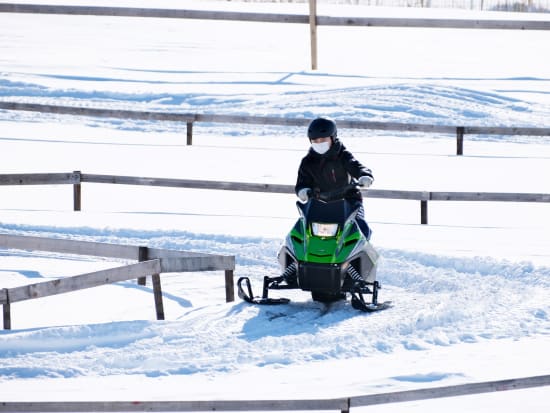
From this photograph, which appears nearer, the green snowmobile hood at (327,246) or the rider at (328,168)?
the green snowmobile hood at (327,246)

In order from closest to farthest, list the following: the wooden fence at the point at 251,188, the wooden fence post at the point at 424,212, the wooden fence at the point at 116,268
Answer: the wooden fence at the point at 116,268 → the wooden fence at the point at 251,188 → the wooden fence post at the point at 424,212

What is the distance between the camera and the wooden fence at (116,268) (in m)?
9.33

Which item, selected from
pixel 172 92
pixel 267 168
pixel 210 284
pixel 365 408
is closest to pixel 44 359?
pixel 365 408

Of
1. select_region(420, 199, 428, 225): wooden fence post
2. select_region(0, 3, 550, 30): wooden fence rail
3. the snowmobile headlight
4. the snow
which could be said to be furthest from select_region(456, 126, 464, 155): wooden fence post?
the snowmobile headlight

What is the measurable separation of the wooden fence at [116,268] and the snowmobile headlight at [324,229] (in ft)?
3.15

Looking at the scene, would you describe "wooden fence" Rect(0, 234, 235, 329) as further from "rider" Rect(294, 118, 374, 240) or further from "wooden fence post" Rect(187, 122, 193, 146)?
"wooden fence post" Rect(187, 122, 193, 146)

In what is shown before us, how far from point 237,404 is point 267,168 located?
1217cm

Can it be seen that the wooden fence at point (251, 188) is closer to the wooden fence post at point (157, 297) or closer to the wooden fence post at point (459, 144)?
the wooden fence post at point (157, 297)

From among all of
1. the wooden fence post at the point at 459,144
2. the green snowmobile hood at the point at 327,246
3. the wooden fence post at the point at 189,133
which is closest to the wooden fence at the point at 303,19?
the wooden fence post at the point at 189,133

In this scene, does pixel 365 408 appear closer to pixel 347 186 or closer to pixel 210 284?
pixel 347 186

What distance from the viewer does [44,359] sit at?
28.8 feet

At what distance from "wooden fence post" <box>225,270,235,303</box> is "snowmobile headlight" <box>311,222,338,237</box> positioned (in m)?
1.11

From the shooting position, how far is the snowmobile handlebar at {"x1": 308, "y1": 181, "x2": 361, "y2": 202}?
10164mm

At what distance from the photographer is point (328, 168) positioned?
1043 cm
